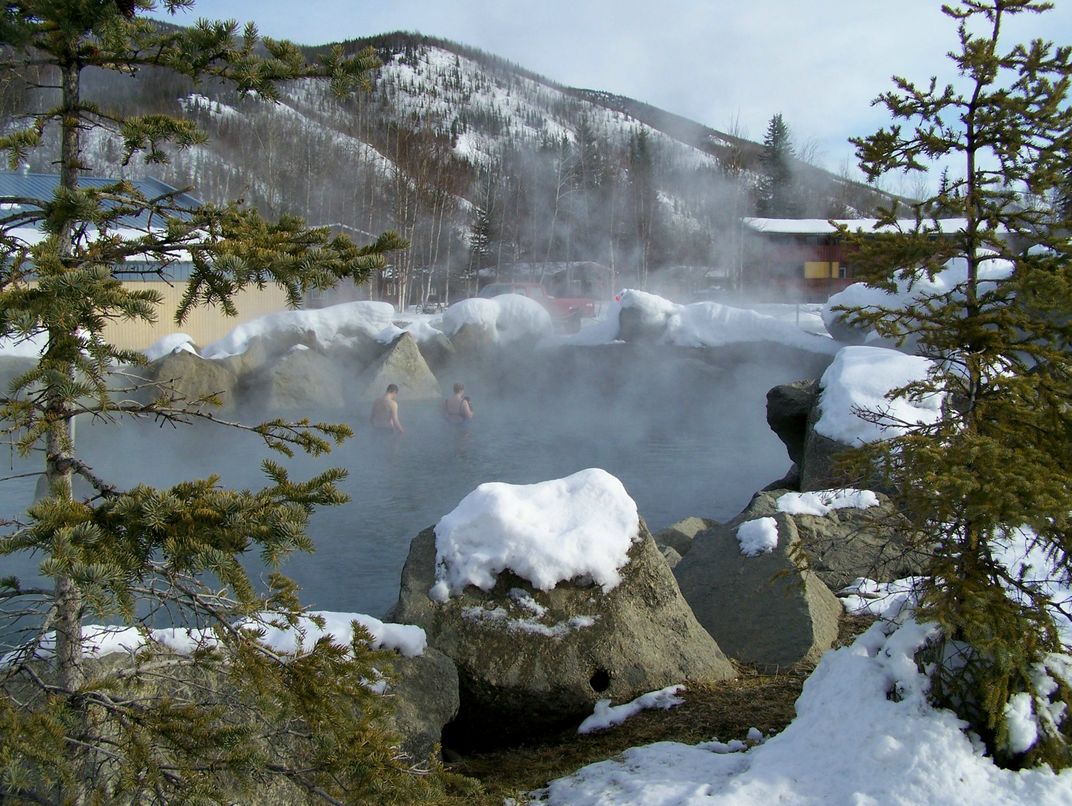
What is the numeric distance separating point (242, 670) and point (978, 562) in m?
2.32

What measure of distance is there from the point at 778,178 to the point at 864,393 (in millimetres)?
33827

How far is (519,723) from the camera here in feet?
12.6

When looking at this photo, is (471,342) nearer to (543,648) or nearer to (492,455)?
(492,455)

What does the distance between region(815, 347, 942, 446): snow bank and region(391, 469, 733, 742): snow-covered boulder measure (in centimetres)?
311

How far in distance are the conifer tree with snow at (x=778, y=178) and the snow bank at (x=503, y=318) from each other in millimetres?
22829

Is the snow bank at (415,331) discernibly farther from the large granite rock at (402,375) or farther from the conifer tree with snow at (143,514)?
the conifer tree with snow at (143,514)

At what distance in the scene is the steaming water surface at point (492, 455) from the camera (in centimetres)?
811

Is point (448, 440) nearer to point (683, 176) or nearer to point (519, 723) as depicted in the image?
point (519, 723)

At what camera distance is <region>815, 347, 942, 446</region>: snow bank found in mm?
6664


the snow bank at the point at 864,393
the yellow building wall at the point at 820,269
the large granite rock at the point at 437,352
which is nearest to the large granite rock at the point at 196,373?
the large granite rock at the point at 437,352

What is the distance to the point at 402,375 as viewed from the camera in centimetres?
1480

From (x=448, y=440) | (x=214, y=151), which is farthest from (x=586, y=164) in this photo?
(x=448, y=440)

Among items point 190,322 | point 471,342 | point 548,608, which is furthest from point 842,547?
point 190,322

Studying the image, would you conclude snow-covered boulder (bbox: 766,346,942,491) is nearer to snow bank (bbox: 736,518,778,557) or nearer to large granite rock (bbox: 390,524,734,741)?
snow bank (bbox: 736,518,778,557)
